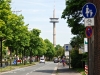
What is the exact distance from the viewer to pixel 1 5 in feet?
131

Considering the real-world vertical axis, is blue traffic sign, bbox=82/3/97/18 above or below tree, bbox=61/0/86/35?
below

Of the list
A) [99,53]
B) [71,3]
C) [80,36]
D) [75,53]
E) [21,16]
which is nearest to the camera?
[99,53]

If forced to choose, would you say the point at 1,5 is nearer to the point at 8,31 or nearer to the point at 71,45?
the point at 8,31

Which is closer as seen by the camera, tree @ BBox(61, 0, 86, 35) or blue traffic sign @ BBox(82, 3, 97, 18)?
blue traffic sign @ BBox(82, 3, 97, 18)

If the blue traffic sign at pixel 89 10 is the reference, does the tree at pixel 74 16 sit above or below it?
above

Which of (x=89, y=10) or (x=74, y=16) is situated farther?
(x=74, y=16)

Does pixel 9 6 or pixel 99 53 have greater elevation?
pixel 9 6

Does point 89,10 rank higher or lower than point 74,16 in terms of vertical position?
lower

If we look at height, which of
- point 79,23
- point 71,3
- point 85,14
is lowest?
point 85,14

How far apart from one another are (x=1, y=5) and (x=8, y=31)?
408 cm

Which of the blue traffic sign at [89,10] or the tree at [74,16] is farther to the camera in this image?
the tree at [74,16]

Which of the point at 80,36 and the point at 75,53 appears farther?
the point at 75,53

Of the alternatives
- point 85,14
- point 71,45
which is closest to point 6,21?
point 71,45

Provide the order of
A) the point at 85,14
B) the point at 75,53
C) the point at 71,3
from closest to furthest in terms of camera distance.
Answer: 1. the point at 85,14
2. the point at 71,3
3. the point at 75,53
